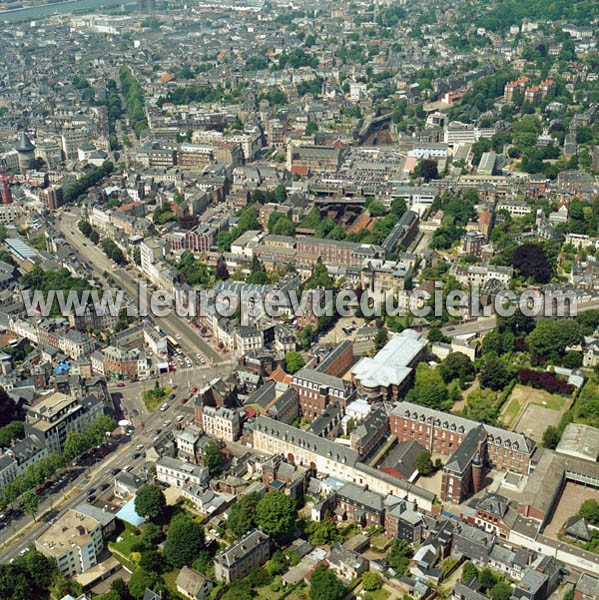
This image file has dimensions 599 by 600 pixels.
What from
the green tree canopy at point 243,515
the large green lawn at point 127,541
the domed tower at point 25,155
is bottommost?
the large green lawn at point 127,541

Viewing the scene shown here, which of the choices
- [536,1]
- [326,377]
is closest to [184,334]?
[326,377]

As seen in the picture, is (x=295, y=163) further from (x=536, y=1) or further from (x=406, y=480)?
(x=536, y=1)

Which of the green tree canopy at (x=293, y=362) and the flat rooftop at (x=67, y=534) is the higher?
the flat rooftop at (x=67, y=534)

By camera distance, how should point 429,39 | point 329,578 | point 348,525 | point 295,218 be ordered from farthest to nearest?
point 429,39 < point 295,218 < point 348,525 < point 329,578

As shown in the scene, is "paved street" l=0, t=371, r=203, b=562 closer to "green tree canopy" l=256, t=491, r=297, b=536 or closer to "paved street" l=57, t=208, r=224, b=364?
"paved street" l=57, t=208, r=224, b=364

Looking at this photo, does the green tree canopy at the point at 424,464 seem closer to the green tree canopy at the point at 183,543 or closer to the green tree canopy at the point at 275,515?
the green tree canopy at the point at 275,515

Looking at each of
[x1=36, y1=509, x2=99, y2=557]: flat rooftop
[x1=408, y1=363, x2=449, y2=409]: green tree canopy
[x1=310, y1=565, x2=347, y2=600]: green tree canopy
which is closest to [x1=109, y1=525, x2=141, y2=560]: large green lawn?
[x1=36, y1=509, x2=99, y2=557]: flat rooftop

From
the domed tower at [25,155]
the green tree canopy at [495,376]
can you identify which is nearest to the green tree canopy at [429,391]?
the green tree canopy at [495,376]

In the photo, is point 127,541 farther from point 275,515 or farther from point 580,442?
point 580,442

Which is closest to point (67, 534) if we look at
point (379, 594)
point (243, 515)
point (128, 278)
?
point (243, 515)

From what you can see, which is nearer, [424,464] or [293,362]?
[424,464]

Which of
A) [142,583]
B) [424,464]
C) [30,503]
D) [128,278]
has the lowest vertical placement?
[128,278]
